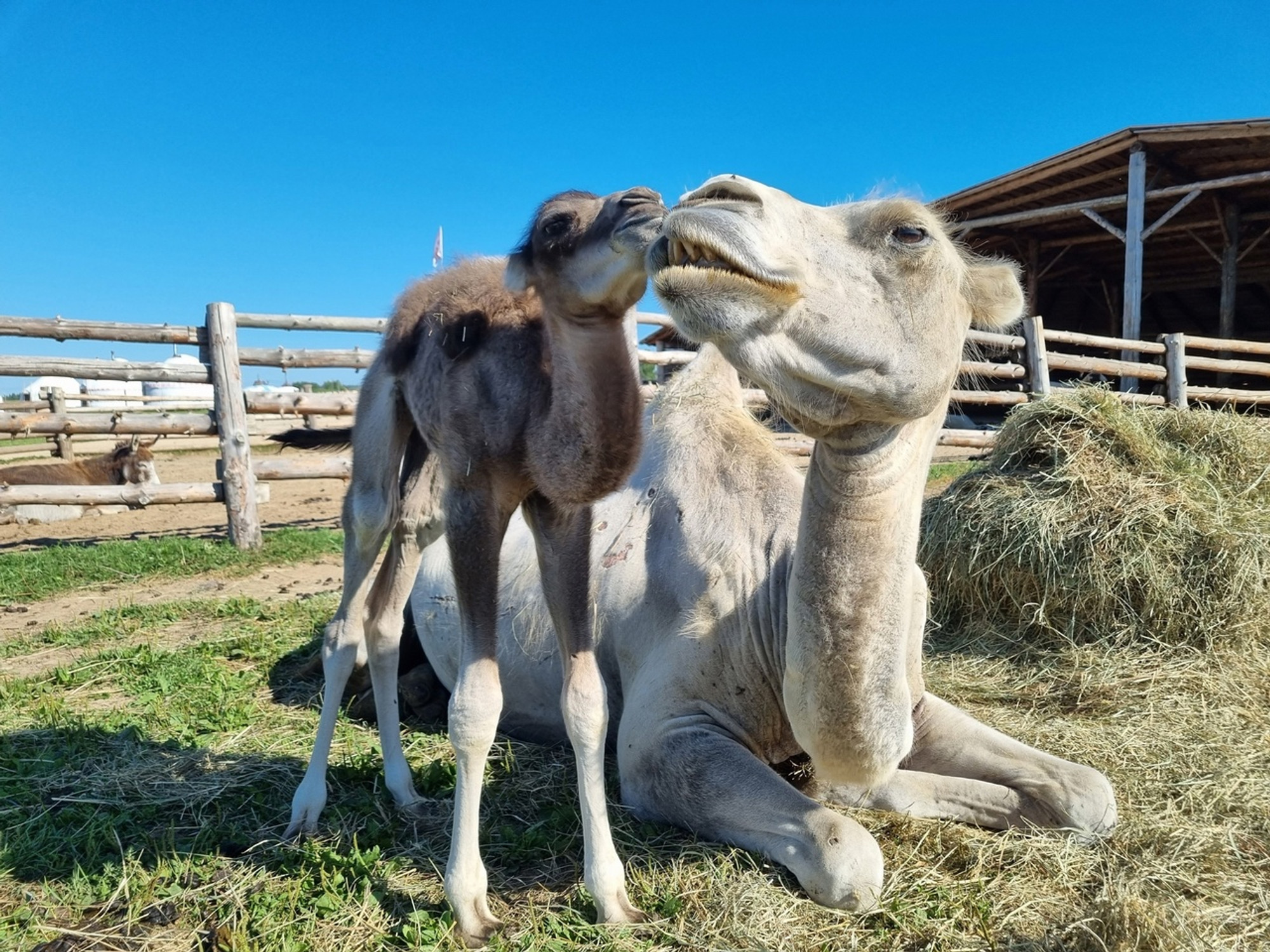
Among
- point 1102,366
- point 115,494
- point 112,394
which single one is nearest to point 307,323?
point 115,494

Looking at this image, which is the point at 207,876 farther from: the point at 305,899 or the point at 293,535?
the point at 293,535

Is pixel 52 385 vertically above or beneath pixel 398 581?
above

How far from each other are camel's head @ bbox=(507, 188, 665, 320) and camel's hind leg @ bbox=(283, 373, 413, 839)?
91 centimetres

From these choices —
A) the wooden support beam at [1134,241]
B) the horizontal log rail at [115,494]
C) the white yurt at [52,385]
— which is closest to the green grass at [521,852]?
the horizontal log rail at [115,494]

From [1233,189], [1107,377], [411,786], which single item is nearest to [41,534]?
[411,786]

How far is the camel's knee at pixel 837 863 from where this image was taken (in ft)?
7.45

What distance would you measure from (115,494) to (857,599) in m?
9.66

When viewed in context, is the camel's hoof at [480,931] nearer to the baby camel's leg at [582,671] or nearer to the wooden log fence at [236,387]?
the baby camel's leg at [582,671]

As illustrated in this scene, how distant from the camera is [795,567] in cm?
230

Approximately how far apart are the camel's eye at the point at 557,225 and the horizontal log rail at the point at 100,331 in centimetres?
787

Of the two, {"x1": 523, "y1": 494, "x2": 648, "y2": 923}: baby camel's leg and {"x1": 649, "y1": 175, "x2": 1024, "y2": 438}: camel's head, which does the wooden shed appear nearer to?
{"x1": 649, "y1": 175, "x2": 1024, "y2": 438}: camel's head

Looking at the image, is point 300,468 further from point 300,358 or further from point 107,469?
point 107,469

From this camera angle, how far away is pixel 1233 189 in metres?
14.7

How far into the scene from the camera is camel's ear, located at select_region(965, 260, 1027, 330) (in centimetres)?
225
